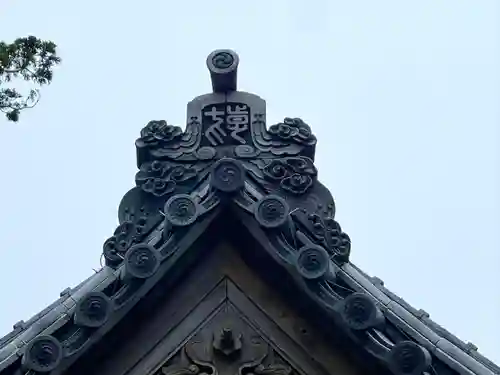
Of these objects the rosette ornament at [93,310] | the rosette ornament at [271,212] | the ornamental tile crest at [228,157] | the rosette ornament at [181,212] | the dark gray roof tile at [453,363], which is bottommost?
the rosette ornament at [93,310]

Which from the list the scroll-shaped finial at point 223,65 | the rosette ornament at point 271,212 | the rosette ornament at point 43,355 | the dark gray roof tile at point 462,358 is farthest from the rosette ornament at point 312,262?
the scroll-shaped finial at point 223,65

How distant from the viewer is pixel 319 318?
24.5ft

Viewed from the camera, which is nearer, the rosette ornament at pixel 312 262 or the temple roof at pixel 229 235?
the temple roof at pixel 229 235

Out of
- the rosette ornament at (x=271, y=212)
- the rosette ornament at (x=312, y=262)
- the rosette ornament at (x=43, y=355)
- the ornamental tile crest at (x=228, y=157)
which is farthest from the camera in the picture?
the ornamental tile crest at (x=228, y=157)

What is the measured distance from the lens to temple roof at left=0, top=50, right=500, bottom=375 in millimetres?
7289

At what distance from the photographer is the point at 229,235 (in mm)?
7855

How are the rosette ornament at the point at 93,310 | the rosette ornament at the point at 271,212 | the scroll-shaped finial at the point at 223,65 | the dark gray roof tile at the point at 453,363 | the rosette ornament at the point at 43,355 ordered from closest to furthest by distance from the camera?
the rosette ornament at the point at 43,355 < the rosette ornament at the point at 93,310 < the rosette ornament at the point at 271,212 < the dark gray roof tile at the point at 453,363 < the scroll-shaped finial at the point at 223,65

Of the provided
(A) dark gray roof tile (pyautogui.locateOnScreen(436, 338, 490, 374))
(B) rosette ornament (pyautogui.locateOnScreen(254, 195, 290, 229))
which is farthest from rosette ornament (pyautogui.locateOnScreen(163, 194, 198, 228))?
(A) dark gray roof tile (pyautogui.locateOnScreen(436, 338, 490, 374))

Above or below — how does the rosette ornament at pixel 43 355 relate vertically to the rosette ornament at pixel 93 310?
below

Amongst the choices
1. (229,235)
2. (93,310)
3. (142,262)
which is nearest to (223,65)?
(229,235)

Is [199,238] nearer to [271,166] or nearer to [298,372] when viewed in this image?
[298,372]

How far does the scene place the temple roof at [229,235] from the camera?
729 centimetres

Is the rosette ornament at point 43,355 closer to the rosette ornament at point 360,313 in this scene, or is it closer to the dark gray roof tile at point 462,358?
the rosette ornament at point 360,313

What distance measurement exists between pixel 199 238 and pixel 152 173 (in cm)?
275
